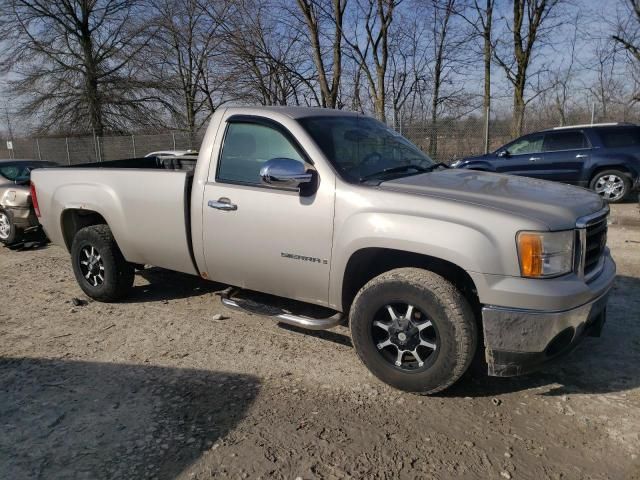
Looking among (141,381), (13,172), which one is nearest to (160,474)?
(141,381)

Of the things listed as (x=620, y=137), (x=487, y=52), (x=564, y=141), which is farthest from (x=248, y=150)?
(x=487, y=52)

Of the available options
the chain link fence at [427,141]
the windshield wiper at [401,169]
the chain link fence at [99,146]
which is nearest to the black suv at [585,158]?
the chain link fence at [427,141]

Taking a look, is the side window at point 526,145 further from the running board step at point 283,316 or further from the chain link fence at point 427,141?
the running board step at point 283,316

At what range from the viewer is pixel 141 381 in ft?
11.6

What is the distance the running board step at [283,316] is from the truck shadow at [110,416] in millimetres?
524

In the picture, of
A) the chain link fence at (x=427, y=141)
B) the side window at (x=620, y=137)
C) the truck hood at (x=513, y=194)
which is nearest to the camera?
the truck hood at (x=513, y=194)

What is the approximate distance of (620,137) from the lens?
10.5 m

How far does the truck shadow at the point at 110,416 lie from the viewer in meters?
2.67

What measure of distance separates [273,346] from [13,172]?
7.05m

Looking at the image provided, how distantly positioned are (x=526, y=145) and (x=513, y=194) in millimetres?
8854

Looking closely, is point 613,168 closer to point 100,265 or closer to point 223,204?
point 223,204

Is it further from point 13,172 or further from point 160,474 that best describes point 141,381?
point 13,172

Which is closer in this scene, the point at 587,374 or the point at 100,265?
the point at 587,374

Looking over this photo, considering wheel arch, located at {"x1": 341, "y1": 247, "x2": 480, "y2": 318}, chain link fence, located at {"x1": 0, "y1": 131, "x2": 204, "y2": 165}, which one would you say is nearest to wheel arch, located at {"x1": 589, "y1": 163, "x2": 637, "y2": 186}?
wheel arch, located at {"x1": 341, "y1": 247, "x2": 480, "y2": 318}
